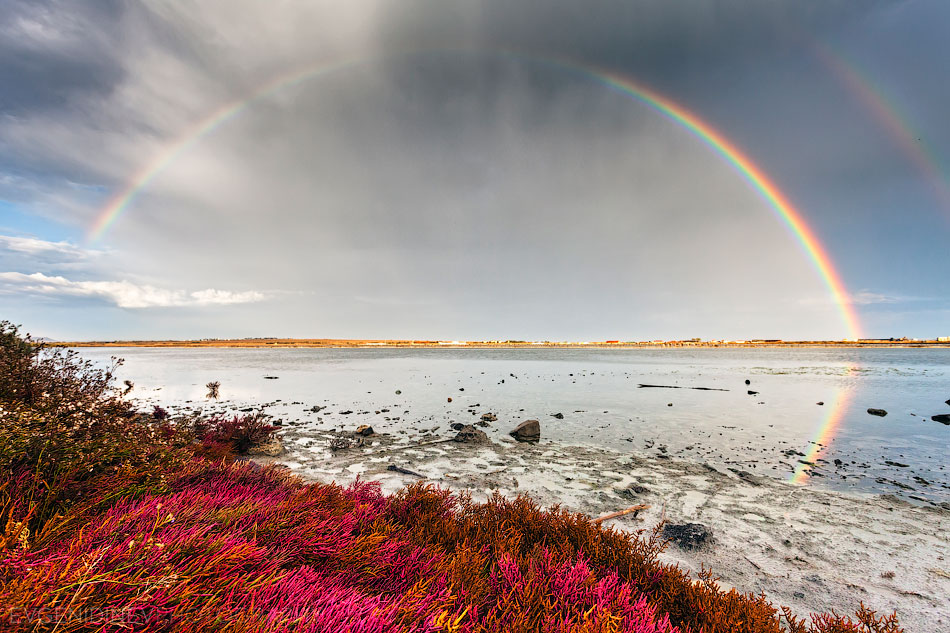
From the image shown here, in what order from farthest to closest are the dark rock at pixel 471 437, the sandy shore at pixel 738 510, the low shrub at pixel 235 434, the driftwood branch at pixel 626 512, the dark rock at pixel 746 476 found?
the dark rock at pixel 471 437, the low shrub at pixel 235 434, the dark rock at pixel 746 476, the driftwood branch at pixel 626 512, the sandy shore at pixel 738 510

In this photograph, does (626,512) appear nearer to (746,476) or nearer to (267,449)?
(746,476)

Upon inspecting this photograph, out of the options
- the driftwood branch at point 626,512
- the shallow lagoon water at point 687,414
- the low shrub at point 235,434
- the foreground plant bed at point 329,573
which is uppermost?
the foreground plant bed at point 329,573

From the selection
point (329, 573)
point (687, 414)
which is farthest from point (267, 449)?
point (687, 414)

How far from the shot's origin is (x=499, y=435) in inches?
513

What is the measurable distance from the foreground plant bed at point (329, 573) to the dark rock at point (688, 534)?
2.20 metres

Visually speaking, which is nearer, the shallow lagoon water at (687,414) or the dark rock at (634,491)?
the dark rock at (634,491)

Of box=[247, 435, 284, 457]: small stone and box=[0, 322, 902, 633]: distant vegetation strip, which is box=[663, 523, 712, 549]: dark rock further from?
box=[247, 435, 284, 457]: small stone

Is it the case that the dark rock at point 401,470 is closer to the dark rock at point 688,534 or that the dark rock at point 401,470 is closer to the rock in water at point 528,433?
the rock in water at point 528,433

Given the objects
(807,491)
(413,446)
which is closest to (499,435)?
(413,446)

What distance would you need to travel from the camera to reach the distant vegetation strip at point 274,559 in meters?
1.92

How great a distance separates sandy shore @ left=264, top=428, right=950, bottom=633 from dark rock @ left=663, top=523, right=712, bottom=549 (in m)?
0.15

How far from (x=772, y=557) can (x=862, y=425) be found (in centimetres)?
1439

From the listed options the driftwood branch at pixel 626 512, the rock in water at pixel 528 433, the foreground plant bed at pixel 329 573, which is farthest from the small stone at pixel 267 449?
the driftwood branch at pixel 626 512

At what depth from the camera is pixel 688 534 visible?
236 inches
